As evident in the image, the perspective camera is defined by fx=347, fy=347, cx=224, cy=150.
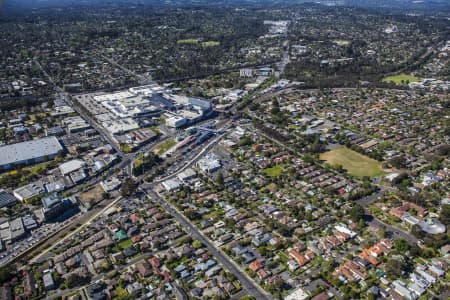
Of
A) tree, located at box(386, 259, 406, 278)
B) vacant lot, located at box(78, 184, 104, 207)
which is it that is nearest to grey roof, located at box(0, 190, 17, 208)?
vacant lot, located at box(78, 184, 104, 207)

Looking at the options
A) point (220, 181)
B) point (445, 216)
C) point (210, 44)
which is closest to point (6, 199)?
point (220, 181)

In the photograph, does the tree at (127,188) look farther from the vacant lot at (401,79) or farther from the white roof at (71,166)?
the vacant lot at (401,79)

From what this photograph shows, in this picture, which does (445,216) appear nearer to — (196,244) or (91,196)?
(196,244)

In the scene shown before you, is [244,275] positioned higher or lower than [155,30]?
lower

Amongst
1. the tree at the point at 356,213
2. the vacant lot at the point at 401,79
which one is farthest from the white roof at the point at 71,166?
the vacant lot at the point at 401,79

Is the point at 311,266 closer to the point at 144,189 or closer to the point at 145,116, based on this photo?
the point at 144,189

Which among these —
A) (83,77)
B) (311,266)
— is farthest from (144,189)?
(83,77)
